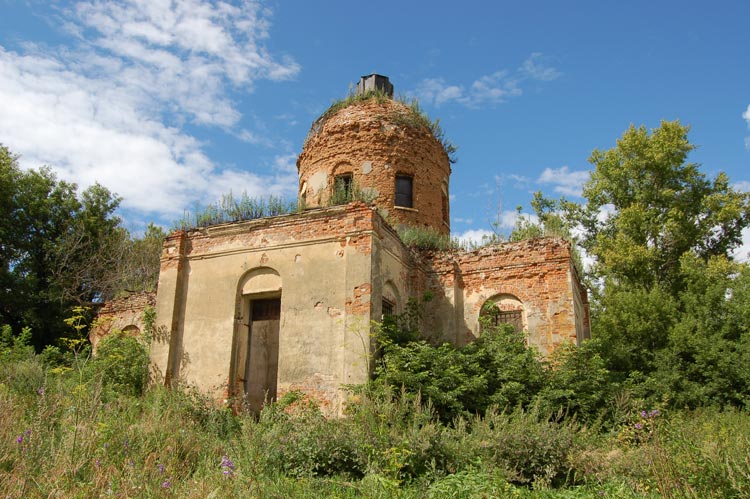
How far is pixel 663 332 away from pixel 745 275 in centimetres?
315

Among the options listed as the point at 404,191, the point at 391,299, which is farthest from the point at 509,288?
the point at 404,191

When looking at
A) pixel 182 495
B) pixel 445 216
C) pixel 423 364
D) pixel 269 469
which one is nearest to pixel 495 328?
pixel 423 364

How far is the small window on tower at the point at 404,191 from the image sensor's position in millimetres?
18000

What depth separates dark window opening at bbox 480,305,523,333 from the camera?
14625 millimetres

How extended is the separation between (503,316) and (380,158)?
252 inches

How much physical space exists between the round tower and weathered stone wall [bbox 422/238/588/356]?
2.65 meters

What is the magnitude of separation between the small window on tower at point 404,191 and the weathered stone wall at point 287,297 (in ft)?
18.7

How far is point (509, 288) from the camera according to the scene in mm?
14953

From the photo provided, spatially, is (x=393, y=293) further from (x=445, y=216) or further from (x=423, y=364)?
(x=445, y=216)

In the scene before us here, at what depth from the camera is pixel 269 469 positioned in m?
7.15

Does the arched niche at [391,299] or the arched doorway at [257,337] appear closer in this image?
the arched doorway at [257,337]

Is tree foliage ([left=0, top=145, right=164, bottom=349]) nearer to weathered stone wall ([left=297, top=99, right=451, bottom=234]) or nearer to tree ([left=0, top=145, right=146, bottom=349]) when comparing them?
tree ([left=0, top=145, right=146, bottom=349])

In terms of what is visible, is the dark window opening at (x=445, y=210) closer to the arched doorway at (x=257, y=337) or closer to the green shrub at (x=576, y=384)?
the green shrub at (x=576, y=384)

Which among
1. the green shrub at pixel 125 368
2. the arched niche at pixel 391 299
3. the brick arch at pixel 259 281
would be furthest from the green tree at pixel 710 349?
the green shrub at pixel 125 368
